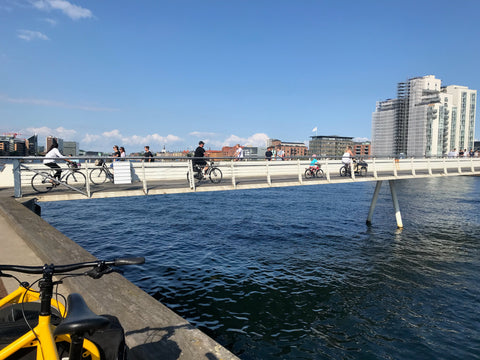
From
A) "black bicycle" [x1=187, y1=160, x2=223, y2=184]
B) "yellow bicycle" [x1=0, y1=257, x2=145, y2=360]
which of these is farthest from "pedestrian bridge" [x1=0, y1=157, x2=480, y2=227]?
"yellow bicycle" [x1=0, y1=257, x2=145, y2=360]

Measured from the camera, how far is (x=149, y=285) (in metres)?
13.2

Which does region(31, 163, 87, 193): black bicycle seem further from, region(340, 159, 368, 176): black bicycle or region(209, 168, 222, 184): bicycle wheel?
region(340, 159, 368, 176): black bicycle

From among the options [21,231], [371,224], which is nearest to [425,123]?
[371,224]

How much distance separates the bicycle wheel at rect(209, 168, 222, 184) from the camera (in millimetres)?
17542

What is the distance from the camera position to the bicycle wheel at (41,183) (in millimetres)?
13141

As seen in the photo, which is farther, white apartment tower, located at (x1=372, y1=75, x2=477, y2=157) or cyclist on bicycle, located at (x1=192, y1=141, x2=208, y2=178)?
white apartment tower, located at (x1=372, y1=75, x2=477, y2=157)

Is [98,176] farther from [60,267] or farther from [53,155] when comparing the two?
[60,267]

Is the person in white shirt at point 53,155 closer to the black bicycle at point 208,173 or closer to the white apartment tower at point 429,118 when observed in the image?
the black bicycle at point 208,173

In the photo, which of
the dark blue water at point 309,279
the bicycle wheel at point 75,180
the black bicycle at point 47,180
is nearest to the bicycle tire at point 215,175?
the dark blue water at point 309,279

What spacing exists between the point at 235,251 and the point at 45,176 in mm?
9649

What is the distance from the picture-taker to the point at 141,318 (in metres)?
4.32

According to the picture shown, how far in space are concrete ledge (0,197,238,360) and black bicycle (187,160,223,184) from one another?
33.1ft

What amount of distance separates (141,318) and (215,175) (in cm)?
1375

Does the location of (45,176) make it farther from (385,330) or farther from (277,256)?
(385,330)
